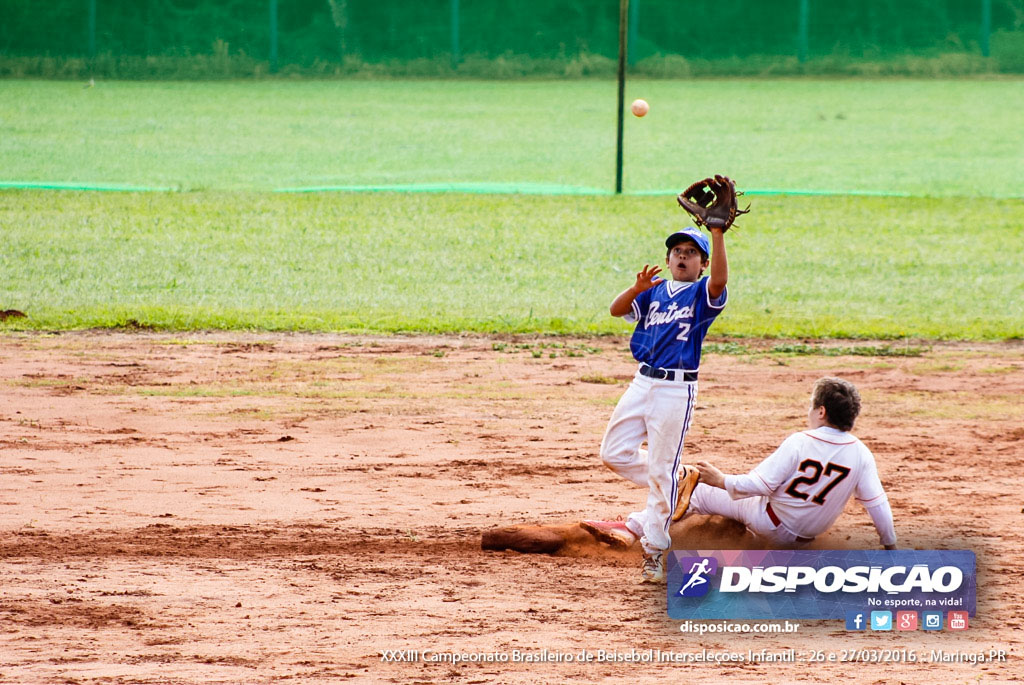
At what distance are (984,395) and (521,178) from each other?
12.4 metres

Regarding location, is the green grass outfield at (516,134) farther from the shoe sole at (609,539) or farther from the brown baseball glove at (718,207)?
the brown baseball glove at (718,207)

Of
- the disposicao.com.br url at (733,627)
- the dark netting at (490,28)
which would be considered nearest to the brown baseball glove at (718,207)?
the disposicao.com.br url at (733,627)

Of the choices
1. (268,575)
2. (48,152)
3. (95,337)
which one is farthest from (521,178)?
(268,575)

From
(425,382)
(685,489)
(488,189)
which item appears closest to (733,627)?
(685,489)

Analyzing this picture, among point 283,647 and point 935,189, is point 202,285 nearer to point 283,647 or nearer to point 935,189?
point 283,647

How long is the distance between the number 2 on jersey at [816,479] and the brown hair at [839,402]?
20 centimetres

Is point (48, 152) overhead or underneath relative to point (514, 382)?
overhead

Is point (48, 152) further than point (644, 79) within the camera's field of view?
No

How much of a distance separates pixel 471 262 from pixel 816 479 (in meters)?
9.56

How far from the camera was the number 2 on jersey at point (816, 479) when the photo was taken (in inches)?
225

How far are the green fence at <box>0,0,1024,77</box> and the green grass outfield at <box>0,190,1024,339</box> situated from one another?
14.7 meters

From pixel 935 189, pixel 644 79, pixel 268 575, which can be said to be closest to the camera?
pixel 268 575

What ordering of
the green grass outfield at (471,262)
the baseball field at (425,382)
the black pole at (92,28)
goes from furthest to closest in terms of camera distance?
the black pole at (92,28) < the green grass outfield at (471,262) < the baseball field at (425,382)

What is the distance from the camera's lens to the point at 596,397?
964cm
